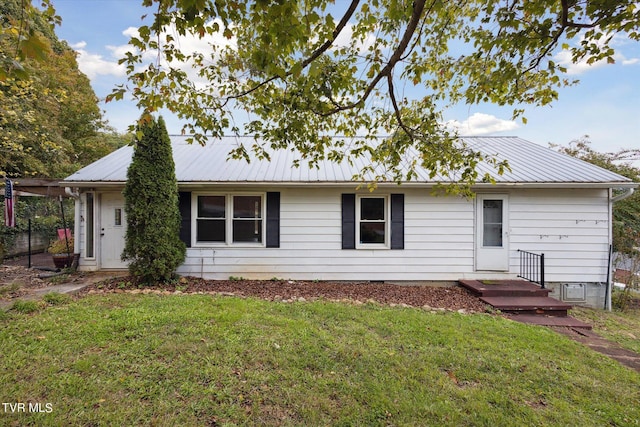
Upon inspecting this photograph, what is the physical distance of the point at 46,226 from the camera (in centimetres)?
1091

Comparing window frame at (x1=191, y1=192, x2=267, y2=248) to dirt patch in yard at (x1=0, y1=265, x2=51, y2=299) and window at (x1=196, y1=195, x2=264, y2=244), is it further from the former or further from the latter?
dirt patch in yard at (x1=0, y1=265, x2=51, y2=299)

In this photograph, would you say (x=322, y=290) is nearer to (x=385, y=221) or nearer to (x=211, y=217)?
(x=385, y=221)

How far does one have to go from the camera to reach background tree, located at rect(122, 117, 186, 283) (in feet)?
19.0

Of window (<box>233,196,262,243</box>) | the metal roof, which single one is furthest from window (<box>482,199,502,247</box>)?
window (<box>233,196,262,243</box>)

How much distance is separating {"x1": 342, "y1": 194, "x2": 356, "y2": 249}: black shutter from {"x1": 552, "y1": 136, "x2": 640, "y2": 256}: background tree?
689 centimetres

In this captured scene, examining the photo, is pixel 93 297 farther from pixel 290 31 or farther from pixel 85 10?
pixel 290 31

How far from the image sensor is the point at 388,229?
6871 mm

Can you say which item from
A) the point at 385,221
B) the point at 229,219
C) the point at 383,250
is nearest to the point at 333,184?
the point at 385,221

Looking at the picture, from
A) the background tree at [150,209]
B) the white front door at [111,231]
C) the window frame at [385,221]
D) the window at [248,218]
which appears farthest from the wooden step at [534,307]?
the white front door at [111,231]

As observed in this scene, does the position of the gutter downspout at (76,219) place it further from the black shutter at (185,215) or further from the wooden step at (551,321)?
the wooden step at (551,321)

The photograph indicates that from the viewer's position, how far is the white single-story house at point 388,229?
22.0 feet

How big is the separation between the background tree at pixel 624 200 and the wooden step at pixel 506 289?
3268 mm

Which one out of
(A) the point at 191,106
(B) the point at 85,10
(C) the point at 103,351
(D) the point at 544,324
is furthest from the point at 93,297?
(D) the point at 544,324

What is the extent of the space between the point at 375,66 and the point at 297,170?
4.00 metres
